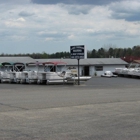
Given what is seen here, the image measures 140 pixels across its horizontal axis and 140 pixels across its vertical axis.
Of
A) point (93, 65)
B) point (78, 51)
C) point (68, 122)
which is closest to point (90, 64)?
point (93, 65)

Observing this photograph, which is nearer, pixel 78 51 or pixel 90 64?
pixel 78 51

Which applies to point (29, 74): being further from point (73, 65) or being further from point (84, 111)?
point (73, 65)

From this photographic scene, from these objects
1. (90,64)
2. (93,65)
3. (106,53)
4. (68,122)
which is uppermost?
(106,53)

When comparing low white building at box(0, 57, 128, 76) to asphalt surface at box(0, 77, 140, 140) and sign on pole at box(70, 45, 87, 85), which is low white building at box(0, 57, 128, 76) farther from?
asphalt surface at box(0, 77, 140, 140)

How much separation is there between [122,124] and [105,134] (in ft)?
5.03

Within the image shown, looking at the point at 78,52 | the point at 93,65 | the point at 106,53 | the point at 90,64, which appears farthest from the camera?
the point at 106,53

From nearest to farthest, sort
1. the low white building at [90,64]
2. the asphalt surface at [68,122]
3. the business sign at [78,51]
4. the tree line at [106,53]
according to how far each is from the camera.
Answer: the asphalt surface at [68,122] < the business sign at [78,51] < the low white building at [90,64] < the tree line at [106,53]

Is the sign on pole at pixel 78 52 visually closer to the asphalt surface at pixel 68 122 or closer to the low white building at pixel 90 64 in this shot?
the asphalt surface at pixel 68 122

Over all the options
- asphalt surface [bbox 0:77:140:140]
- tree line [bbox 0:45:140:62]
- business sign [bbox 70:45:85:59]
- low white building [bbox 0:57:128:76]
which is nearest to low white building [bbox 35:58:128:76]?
low white building [bbox 0:57:128:76]

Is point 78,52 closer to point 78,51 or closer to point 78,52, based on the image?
point 78,52

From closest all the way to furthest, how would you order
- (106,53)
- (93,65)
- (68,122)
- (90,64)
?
(68,122) → (90,64) → (93,65) → (106,53)

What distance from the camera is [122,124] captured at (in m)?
9.46

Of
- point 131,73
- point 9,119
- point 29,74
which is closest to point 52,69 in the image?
point 29,74

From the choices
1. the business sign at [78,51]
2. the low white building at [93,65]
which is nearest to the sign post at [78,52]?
the business sign at [78,51]
